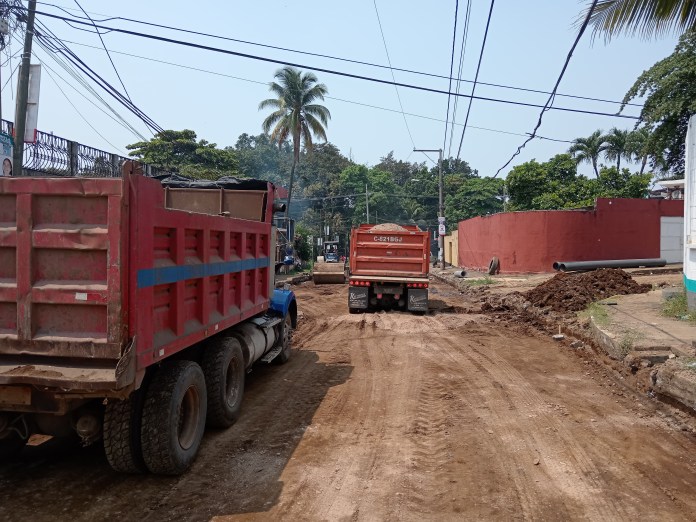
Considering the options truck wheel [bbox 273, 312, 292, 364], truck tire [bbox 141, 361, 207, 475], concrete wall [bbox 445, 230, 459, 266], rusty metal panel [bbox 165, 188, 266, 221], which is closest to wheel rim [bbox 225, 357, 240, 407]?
truck tire [bbox 141, 361, 207, 475]

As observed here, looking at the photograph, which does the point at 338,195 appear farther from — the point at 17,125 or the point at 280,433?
the point at 280,433

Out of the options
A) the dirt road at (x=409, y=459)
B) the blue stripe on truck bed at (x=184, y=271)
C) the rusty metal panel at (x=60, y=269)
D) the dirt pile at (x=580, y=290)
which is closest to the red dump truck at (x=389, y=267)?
the dirt pile at (x=580, y=290)

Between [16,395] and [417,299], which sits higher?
[16,395]

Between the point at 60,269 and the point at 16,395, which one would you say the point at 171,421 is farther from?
the point at 60,269

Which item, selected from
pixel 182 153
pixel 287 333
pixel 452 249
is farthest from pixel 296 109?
pixel 287 333

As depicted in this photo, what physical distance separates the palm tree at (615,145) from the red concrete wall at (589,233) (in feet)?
64.9

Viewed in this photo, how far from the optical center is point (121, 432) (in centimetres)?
434

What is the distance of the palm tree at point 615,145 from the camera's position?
44250 millimetres

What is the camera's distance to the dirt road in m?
4.13

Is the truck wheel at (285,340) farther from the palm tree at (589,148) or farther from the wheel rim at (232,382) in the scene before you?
the palm tree at (589,148)

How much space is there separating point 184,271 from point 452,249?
138ft

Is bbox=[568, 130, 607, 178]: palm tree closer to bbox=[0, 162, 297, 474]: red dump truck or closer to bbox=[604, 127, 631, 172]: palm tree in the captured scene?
bbox=[604, 127, 631, 172]: palm tree

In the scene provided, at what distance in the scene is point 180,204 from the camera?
7.67 m

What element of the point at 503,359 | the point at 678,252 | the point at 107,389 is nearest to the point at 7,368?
the point at 107,389
